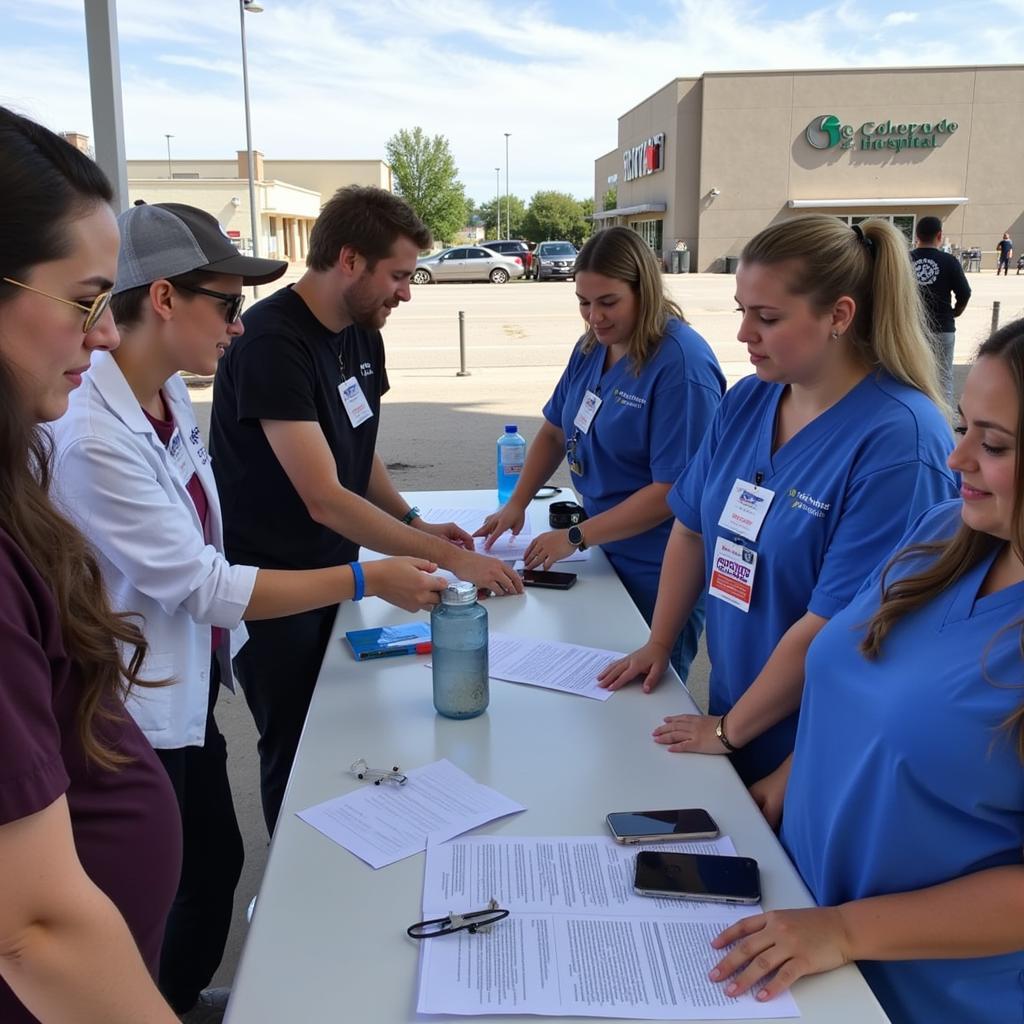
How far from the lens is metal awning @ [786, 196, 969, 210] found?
29422 mm

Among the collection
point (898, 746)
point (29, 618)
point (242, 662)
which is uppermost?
point (29, 618)

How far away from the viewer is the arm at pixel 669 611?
1.89m

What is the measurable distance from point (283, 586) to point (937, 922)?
1.21 m

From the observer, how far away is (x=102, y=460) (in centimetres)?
146

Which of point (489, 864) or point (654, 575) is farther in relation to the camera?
→ point (654, 575)

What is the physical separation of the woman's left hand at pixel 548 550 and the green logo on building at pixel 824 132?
31.5 meters

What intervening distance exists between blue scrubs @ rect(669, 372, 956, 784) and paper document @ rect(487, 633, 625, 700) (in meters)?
0.28

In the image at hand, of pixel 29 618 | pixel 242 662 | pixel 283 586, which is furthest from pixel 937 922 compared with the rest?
pixel 242 662

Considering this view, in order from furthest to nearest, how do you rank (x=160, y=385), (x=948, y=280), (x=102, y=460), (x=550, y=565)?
(x=948, y=280)
(x=550, y=565)
(x=160, y=385)
(x=102, y=460)

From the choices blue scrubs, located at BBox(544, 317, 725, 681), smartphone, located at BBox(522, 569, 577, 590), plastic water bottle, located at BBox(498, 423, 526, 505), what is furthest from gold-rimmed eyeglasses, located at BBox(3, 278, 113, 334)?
plastic water bottle, located at BBox(498, 423, 526, 505)

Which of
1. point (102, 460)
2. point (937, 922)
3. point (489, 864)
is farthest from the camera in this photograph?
point (102, 460)

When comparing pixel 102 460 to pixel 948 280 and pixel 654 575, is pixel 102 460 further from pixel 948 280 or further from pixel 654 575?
pixel 948 280

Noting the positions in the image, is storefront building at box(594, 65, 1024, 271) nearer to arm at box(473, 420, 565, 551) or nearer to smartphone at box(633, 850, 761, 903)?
arm at box(473, 420, 565, 551)

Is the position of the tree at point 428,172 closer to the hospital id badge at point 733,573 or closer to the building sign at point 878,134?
the building sign at point 878,134
